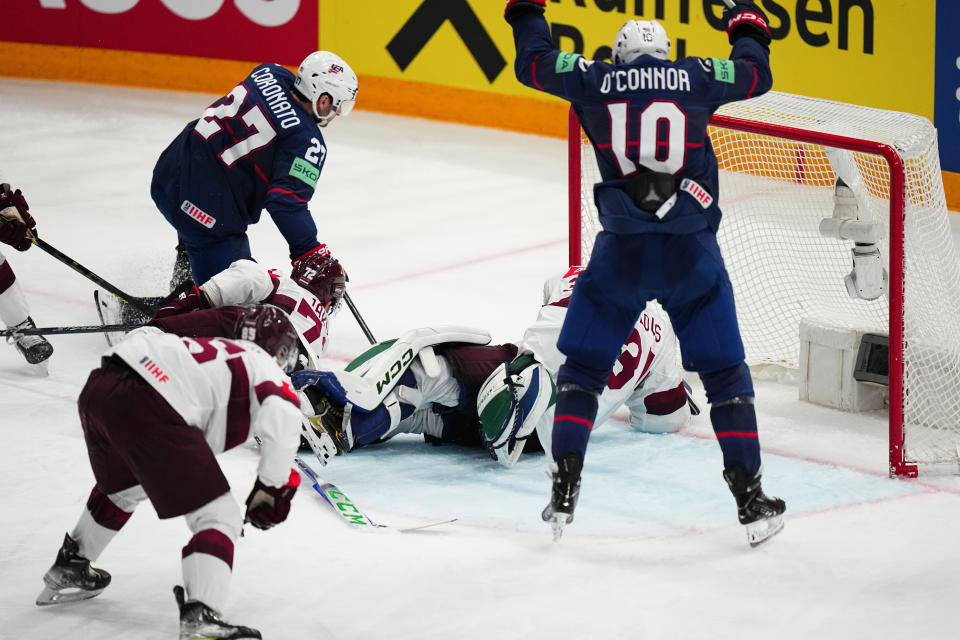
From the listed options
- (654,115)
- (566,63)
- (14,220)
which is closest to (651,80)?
(654,115)

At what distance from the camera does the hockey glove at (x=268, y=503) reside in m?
2.91

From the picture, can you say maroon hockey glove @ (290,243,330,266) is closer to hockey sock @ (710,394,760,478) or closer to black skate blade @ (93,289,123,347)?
black skate blade @ (93,289,123,347)

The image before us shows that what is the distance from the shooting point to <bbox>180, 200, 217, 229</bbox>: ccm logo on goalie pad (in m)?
4.91

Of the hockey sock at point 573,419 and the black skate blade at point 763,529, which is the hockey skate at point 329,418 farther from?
the black skate blade at point 763,529

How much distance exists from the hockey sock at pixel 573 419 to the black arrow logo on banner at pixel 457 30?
17.2ft

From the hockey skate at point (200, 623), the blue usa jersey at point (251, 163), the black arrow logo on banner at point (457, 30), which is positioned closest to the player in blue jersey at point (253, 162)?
the blue usa jersey at point (251, 163)

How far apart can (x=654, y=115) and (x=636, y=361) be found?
104 centimetres

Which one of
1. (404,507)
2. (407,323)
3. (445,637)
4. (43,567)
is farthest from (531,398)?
(407,323)

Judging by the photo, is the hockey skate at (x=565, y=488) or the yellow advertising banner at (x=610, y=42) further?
the yellow advertising banner at (x=610, y=42)

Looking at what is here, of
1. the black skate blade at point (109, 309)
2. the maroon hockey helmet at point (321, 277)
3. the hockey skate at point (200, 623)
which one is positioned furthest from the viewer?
the black skate blade at point (109, 309)

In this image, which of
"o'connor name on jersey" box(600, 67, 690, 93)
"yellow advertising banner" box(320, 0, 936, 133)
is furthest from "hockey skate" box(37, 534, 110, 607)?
"yellow advertising banner" box(320, 0, 936, 133)

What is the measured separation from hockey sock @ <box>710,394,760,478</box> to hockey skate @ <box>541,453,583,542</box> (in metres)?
0.37

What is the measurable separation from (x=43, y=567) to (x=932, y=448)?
260 cm

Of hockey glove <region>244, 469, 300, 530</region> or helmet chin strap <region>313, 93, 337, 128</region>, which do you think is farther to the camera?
helmet chin strap <region>313, 93, 337, 128</region>
